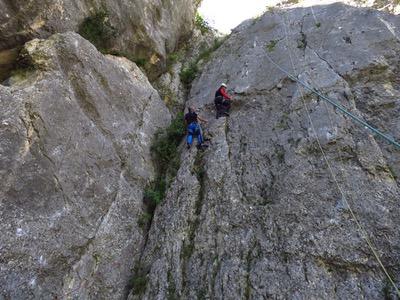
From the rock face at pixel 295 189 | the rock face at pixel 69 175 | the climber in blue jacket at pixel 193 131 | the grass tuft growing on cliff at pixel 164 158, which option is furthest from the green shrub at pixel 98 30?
the rock face at pixel 295 189

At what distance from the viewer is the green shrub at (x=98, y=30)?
11.9 m

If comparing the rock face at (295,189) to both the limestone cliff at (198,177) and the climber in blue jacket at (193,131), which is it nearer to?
the limestone cliff at (198,177)

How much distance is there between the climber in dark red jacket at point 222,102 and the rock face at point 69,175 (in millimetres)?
2804

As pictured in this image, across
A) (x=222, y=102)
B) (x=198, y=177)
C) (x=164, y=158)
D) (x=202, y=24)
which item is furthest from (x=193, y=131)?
(x=202, y=24)

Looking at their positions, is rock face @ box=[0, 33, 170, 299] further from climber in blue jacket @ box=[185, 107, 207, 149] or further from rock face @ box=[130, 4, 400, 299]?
climber in blue jacket @ box=[185, 107, 207, 149]

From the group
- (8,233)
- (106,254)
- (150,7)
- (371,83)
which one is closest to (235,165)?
(106,254)

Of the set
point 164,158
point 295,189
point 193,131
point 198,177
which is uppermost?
point 193,131

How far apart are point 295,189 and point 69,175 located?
19.2 ft

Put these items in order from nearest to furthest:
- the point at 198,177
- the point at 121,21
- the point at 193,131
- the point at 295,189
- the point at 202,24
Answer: the point at 295,189 → the point at 198,177 → the point at 193,131 → the point at 121,21 → the point at 202,24

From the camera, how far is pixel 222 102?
1261 cm

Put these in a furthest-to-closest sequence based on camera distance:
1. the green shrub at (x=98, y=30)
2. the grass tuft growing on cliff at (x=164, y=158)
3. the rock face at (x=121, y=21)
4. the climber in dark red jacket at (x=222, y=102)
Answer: the climber in dark red jacket at (x=222, y=102)
the green shrub at (x=98, y=30)
the grass tuft growing on cliff at (x=164, y=158)
the rock face at (x=121, y=21)

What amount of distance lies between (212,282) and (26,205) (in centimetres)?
459

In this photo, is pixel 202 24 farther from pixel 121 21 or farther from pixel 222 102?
pixel 222 102

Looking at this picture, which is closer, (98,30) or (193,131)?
(193,131)
